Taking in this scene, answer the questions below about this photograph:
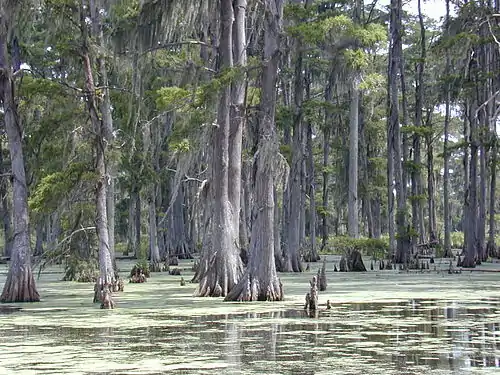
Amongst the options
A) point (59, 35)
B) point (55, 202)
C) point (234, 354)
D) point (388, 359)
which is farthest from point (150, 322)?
point (59, 35)

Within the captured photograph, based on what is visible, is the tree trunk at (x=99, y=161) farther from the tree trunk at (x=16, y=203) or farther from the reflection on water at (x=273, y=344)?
the reflection on water at (x=273, y=344)

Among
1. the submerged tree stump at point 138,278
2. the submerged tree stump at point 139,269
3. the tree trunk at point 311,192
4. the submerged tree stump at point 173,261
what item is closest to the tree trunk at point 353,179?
the tree trunk at point 311,192

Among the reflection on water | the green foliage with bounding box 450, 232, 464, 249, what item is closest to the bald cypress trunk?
the reflection on water

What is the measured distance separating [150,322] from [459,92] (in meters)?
16.3

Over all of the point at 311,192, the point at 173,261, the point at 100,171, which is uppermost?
the point at 311,192

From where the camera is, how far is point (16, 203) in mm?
16141

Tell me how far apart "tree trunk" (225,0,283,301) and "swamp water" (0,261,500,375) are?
22.0 inches

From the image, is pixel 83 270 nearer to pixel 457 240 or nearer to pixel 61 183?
pixel 61 183

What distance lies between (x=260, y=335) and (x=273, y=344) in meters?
0.74

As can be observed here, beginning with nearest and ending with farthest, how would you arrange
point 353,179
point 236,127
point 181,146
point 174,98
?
point 174,98, point 236,127, point 181,146, point 353,179

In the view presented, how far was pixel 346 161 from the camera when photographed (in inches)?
1545

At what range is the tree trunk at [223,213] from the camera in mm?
15953

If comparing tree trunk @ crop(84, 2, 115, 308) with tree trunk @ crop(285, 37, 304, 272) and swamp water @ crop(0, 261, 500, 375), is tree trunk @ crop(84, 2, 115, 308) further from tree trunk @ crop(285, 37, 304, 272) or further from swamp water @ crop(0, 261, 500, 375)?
tree trunk @ crop(285, 37, 304, 272)

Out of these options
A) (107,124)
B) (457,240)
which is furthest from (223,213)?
(457,240)
